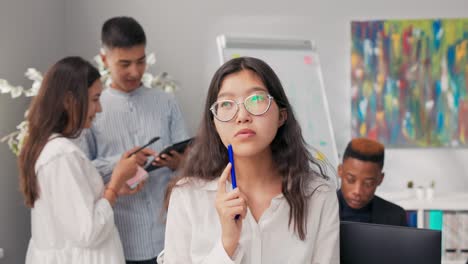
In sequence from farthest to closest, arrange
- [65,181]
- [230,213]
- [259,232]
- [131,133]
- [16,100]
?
[16,100], [131,133], [65,181], [259,232], [230,213]

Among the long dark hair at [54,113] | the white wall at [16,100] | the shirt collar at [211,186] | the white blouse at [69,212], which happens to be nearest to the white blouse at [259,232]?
the shirt collar at [211,186]

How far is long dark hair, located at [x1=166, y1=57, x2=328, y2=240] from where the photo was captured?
4.40 ft

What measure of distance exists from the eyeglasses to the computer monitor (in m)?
0.35

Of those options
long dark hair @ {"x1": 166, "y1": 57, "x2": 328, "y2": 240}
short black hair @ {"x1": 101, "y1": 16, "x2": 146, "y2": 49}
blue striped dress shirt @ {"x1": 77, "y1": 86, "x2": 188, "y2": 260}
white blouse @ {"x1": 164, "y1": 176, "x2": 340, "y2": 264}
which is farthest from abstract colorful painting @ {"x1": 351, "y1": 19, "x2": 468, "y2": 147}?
white blouse @ {"x1": 164, "y1": 176, "x2": 340, "y2": 264}

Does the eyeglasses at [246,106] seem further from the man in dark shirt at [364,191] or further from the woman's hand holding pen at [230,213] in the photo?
the man in dark shirt at [364,191]

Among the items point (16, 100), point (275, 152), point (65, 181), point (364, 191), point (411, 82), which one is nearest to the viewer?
point (275, 152)

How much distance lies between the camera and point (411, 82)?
13.5ft

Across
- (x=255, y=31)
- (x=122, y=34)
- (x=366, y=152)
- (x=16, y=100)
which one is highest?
(x=122, y=34)

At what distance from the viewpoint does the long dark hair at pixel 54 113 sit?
7.20 ft

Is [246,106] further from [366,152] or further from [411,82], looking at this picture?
[411,82]

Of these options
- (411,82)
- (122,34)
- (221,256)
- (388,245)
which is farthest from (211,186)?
(411,82)

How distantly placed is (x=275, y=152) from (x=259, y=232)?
0.72 ft

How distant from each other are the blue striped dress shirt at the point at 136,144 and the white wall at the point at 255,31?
1.39 m

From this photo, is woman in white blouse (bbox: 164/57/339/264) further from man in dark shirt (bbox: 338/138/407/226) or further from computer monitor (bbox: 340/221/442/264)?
man in dark shirt (bbox: 338/138/407/226)
